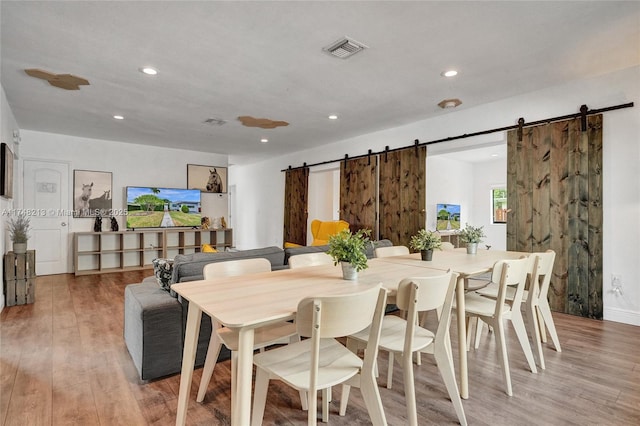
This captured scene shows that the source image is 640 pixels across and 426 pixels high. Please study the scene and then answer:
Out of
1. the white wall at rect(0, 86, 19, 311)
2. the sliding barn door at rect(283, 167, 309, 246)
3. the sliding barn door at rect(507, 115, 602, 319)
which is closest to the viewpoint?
the sliding barn door at rect(507, 115, 602, 319)

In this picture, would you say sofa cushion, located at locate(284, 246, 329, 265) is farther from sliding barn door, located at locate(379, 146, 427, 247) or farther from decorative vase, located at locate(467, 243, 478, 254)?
sliding barn door, located at locate(379, 146, 427, 247)

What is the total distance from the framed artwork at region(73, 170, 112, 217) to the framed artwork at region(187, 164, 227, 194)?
5.28 feet

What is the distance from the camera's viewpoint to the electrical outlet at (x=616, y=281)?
345 centimetres

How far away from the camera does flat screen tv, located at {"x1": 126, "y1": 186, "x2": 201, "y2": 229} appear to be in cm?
677

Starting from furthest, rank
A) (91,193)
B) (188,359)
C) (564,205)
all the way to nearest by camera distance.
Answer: (91,193) → (564,205) → (188,359)

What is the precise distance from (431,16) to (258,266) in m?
2.15

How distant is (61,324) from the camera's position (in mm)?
3434

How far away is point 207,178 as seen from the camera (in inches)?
313

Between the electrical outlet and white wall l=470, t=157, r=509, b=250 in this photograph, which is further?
white wall l=470, t=157, r=509, b=250

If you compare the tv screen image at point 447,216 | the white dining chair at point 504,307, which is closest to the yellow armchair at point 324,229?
the tv screen image at point 447,216

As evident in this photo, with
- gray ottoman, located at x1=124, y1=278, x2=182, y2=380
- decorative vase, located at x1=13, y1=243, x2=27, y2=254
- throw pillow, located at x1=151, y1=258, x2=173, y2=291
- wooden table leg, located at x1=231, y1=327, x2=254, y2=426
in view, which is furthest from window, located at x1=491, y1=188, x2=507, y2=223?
decorative vase, located at x1=13, y1=243, x2=27, y2=254

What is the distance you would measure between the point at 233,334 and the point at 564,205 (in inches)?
149

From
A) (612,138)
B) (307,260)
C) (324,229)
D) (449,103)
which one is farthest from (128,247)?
(612,138)

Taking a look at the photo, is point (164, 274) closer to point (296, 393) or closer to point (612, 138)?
point (296, 393)
